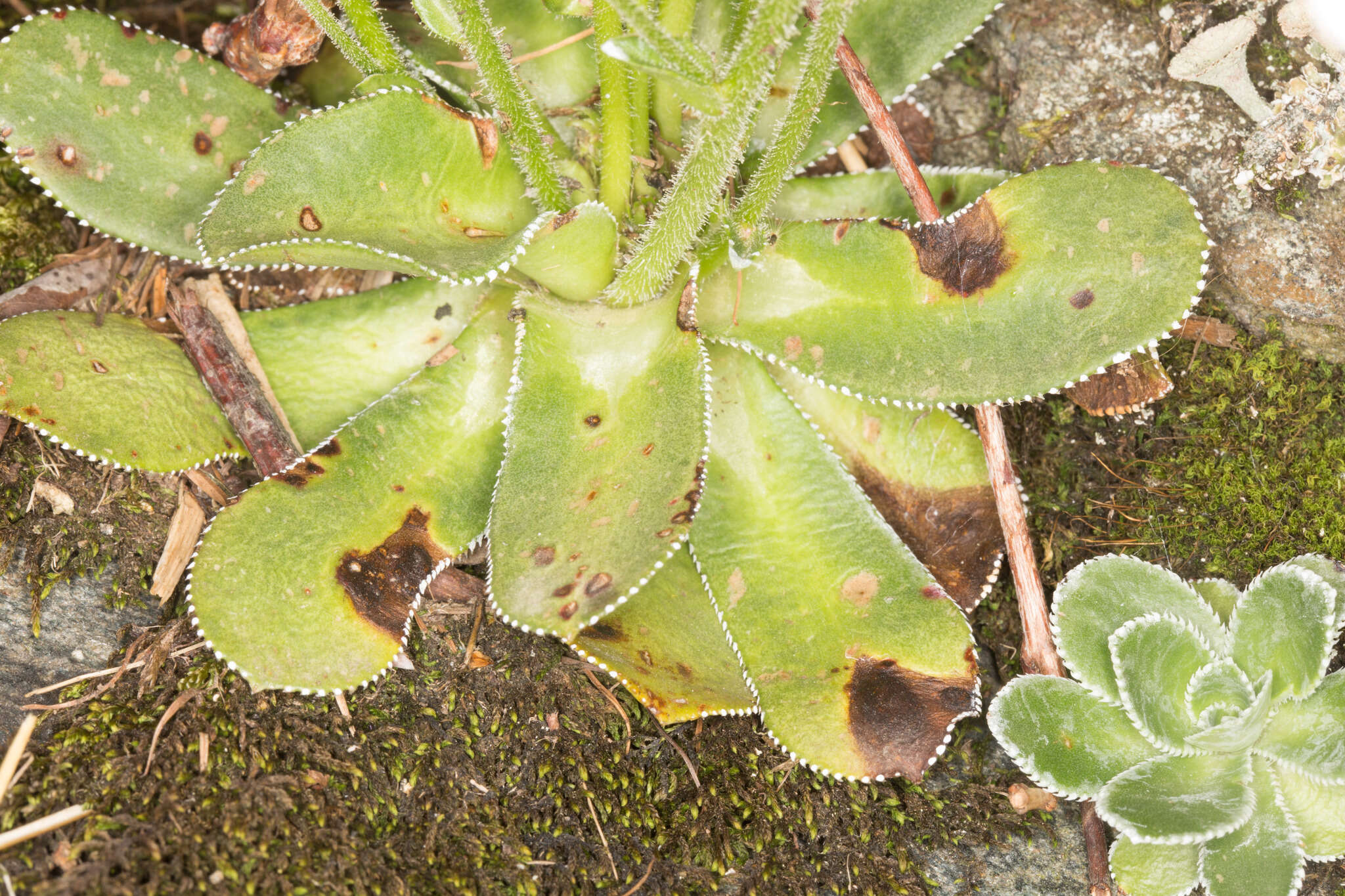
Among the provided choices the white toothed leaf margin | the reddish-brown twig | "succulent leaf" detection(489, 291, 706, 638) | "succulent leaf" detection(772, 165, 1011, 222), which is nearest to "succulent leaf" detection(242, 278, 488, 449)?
the white toothed leaf margin

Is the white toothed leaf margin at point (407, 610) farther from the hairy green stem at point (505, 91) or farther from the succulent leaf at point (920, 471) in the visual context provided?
the succulent leaf at point (920, 471)

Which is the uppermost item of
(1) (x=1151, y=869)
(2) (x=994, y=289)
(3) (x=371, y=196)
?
(3) (x=371, y=196)

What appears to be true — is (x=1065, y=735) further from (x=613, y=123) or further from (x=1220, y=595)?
(x=613, y=123)

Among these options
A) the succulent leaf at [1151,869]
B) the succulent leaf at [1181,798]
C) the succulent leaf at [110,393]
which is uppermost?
the succulent leaf at [110,393]

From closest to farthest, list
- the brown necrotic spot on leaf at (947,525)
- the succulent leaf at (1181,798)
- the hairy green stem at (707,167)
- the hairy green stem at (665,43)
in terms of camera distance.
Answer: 1. the hairy green stem at (665,43)
2. the hairy green stem at (707,167)
3. the succulent leaf at (1181,798)
4. the brown necrotic spot on leaf at (947,525)

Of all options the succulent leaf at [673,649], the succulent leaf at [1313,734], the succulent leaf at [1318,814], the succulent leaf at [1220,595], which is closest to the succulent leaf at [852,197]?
the succulent leaf at [673,649]

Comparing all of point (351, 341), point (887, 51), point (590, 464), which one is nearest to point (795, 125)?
point (887, 51)
